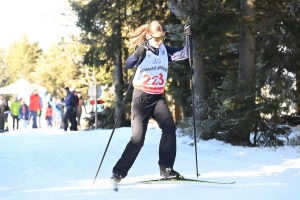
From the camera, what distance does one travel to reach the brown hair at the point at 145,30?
19.1 ft

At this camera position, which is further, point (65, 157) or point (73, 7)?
point (73, 7)

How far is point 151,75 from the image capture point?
575cm

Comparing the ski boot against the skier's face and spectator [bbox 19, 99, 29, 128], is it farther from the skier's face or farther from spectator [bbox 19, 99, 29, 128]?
spectator [bbox 19, 99, 29, 128]

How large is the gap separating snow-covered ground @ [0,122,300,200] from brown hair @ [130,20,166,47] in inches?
67.2

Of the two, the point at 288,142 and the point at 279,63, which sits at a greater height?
the point at 279,63

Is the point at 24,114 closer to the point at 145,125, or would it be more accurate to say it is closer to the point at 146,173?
the point at 146,173

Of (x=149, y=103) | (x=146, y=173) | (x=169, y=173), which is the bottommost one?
(x=146, y=173)

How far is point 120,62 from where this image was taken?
2323 centimetres

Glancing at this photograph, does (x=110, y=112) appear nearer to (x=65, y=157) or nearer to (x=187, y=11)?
(x=187, y=11)

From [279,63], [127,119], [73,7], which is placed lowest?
[127,119]

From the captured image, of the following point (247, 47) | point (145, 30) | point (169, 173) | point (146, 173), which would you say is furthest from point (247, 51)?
point (169, 173)

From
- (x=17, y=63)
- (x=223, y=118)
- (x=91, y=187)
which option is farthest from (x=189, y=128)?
(x=17, y=63)

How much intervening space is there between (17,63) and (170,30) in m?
79.1

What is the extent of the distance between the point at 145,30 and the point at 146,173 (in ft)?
6.76
